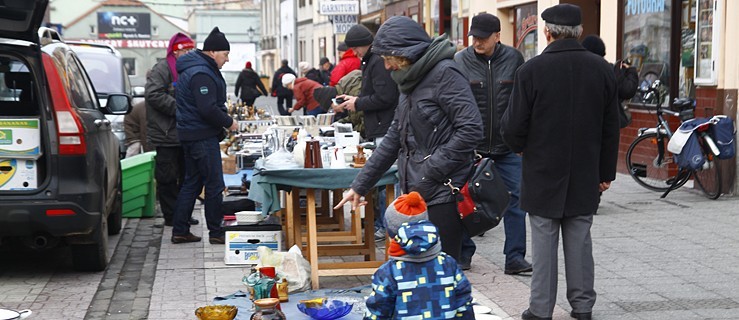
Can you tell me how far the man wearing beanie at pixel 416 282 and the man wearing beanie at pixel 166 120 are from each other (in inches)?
242

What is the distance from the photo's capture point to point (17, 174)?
7.76 meters

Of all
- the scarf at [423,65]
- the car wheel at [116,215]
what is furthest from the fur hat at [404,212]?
the car wheel at [116,215]

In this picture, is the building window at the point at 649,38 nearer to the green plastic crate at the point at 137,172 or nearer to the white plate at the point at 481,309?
the green plastic crate at the point at 137,172

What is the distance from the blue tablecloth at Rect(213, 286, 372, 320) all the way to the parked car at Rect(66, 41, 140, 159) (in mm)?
8355

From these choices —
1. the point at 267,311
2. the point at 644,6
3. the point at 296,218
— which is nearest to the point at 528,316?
the point at 267,311

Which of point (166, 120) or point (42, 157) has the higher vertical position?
point (166, 120)

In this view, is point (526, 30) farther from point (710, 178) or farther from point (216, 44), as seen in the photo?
point (216, 44)

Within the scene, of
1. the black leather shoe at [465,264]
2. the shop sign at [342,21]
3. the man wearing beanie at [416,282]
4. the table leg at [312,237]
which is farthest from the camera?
the shop sign at [342,21]

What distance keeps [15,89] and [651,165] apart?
7754 millimetres

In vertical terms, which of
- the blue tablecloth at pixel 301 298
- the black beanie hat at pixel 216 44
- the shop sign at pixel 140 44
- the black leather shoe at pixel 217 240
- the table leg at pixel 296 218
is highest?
the shop sign at pixel 140 44

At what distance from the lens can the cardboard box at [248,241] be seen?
28.0ft

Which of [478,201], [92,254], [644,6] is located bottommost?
[92,254]

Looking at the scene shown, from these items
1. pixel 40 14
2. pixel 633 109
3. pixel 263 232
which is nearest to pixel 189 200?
pixel 263 232

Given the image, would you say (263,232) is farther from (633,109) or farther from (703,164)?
(633,109)
